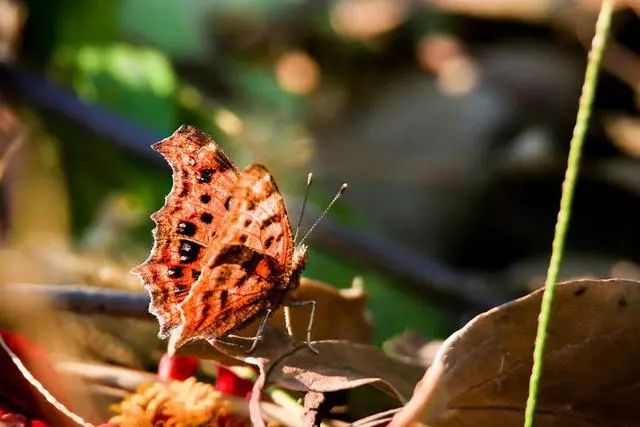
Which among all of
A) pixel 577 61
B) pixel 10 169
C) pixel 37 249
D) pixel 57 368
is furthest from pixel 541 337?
pixel 577 61

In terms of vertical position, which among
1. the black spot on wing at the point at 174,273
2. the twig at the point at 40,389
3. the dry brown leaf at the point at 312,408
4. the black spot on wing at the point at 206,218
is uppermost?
the black spot on wing at the point at 206,218

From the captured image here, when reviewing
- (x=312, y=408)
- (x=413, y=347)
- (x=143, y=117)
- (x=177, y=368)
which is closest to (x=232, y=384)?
(x=177, y=368)

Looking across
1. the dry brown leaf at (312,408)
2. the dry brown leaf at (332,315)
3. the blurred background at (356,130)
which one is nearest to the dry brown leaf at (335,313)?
the dry brown leaf at (332,315)

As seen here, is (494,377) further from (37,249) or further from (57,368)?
(37,249)

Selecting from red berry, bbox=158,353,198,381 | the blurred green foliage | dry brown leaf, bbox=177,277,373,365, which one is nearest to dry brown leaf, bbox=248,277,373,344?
dry brown leaf, bbox=177,277,373,365

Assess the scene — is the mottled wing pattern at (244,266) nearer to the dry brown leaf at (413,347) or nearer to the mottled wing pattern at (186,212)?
the mottled wing pattern at (186,212)

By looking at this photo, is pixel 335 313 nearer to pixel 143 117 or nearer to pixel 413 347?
pixel 413 347

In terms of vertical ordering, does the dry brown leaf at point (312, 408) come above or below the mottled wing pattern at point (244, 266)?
below
